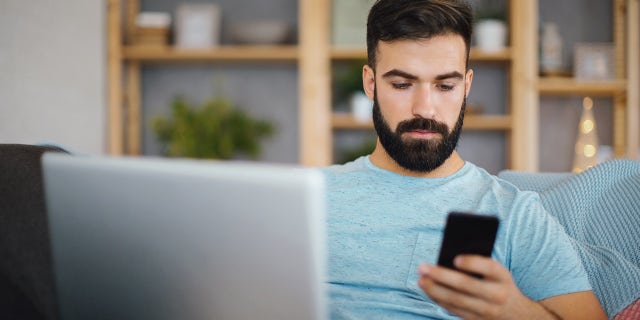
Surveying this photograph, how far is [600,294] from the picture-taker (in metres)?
1.36

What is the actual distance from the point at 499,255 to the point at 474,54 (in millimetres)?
2380

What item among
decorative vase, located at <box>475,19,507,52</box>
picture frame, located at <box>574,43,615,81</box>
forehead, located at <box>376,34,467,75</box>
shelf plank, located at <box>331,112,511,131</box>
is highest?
decorative vase, located at <box>475,19,507,52</box>

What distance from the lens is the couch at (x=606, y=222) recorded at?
133 centimetres

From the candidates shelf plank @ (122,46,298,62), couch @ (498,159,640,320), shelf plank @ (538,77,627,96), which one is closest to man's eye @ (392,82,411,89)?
couch @ (498,159,640,320)

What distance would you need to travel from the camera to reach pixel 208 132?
3289 mm

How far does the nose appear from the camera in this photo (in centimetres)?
139

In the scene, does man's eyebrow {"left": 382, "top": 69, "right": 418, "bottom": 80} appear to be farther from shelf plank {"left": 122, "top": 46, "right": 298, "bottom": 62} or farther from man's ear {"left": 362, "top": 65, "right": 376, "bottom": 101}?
shelf plank {"left": 122, "top": 46, "right": 298, "bottom": 62}

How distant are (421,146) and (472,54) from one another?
2232mm

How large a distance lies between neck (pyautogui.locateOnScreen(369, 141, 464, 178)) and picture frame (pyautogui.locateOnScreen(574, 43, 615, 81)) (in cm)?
247

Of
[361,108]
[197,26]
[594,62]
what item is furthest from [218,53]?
[594,62]

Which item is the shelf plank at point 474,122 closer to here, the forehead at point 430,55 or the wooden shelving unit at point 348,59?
the wooden shelving unit at point 348,59

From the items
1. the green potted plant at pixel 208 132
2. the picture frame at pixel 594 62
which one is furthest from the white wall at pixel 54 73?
the picture frame at pixel 594 62

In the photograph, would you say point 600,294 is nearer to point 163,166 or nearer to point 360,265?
A: point 360,265

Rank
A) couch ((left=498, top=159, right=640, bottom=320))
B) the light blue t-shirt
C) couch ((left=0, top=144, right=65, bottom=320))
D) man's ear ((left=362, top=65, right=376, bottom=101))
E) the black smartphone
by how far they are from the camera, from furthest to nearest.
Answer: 1. man's ear ((left=362, top=65, right=376, bottom=101))
2. couch ((left=498, top=159, right=640, bottom=320))
3. the light blue t-shirt
4. couch ((left=0, top=144, right=65, bottom=320))
5. the black smartphone
